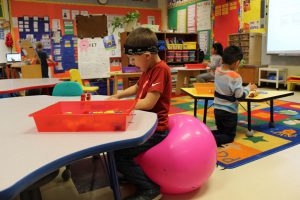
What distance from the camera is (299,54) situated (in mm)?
Result: 5461

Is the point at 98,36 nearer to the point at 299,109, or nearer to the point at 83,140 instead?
the point at 299,109

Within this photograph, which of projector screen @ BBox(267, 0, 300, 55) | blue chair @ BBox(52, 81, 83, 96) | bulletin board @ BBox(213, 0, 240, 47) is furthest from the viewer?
bulletin board @ BBox(213, 0, 240, 47)

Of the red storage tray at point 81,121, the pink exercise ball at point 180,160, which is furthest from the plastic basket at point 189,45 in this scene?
the red storage tray at point 81,121

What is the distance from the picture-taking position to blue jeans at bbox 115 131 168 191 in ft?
5.27

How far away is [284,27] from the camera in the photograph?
5.75 metres

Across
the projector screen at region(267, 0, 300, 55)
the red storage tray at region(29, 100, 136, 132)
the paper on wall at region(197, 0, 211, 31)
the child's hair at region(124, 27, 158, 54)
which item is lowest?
the red storage tray at region(29, 100, 136, 132)

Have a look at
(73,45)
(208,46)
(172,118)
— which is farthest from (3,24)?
(172,118)

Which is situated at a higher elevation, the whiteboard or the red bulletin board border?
the red bulletin board border

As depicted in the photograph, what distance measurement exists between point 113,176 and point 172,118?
0.73 metres

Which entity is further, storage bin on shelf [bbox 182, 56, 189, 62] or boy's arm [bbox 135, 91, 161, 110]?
storage bin on shelf [bbox 182, 56, 189, 62]

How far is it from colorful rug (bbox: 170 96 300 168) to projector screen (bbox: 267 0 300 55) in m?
1.88

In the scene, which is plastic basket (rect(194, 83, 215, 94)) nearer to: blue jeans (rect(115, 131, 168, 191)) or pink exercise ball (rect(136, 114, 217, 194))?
pink exercise ball (rect(136, 114, 217, 194))

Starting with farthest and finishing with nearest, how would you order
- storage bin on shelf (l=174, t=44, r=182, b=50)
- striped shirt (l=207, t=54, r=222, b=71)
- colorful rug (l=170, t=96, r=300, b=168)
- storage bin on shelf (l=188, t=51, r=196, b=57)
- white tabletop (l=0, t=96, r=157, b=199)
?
storage bin on shelf (l=188, t=51, r=196, b=57) < storage bin on shelf (l=174, t=44, r=182, b=50) < striped shirt (l=207, t=54, r=222, b=71) < colorful rug (l=170, t=96, r=300, b=168) < white tabletop (l=0, t=96, r=157, b=199)

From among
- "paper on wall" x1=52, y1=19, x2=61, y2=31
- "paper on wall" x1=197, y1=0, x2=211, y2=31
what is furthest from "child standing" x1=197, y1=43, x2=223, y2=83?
"paper on wall" x1=52, y1=19, x2=61, y2=31
